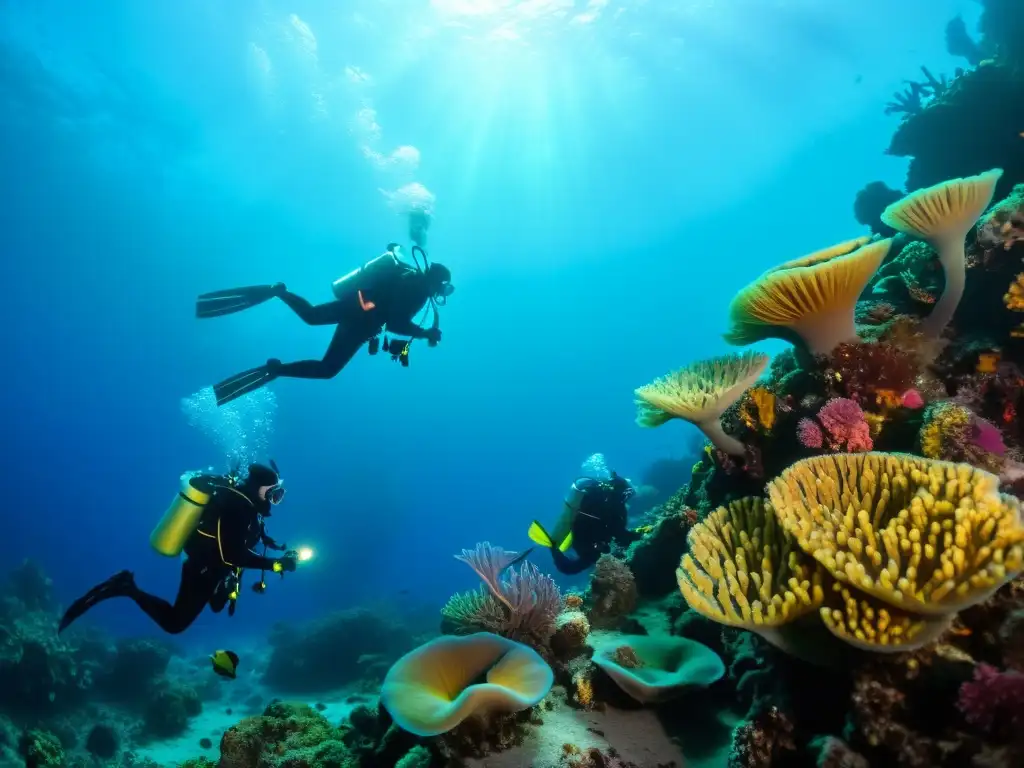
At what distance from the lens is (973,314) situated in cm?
449

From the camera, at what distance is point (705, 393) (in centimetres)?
384

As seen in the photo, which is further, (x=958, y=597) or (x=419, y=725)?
(x=419, y=725)

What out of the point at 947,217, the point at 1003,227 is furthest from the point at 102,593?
the point at 1003,227

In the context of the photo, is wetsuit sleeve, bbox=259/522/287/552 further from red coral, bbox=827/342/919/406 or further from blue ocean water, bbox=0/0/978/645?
blue ocean water, bbox=0/0/978/645

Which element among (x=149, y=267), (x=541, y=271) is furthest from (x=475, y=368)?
(x=149, y=267)

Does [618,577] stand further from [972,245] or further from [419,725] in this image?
[972,245]

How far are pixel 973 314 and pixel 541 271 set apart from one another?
264ft

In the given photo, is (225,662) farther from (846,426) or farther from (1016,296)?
(1016,296)

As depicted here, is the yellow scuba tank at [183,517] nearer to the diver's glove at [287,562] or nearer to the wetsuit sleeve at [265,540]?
the wetsuit sleeve at [265,540]

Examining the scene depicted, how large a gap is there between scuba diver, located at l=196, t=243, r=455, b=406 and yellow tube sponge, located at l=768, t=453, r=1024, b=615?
710 centimetres

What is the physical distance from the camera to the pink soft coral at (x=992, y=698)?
1851 mm

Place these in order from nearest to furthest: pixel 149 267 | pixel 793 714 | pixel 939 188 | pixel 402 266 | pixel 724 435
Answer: pixel 793 714 → pixel 939 188 → pixel 724 435 → pixel 402 266 → pixel 149 267

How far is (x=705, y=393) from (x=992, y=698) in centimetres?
229

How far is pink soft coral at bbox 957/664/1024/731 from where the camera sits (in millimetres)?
1851
